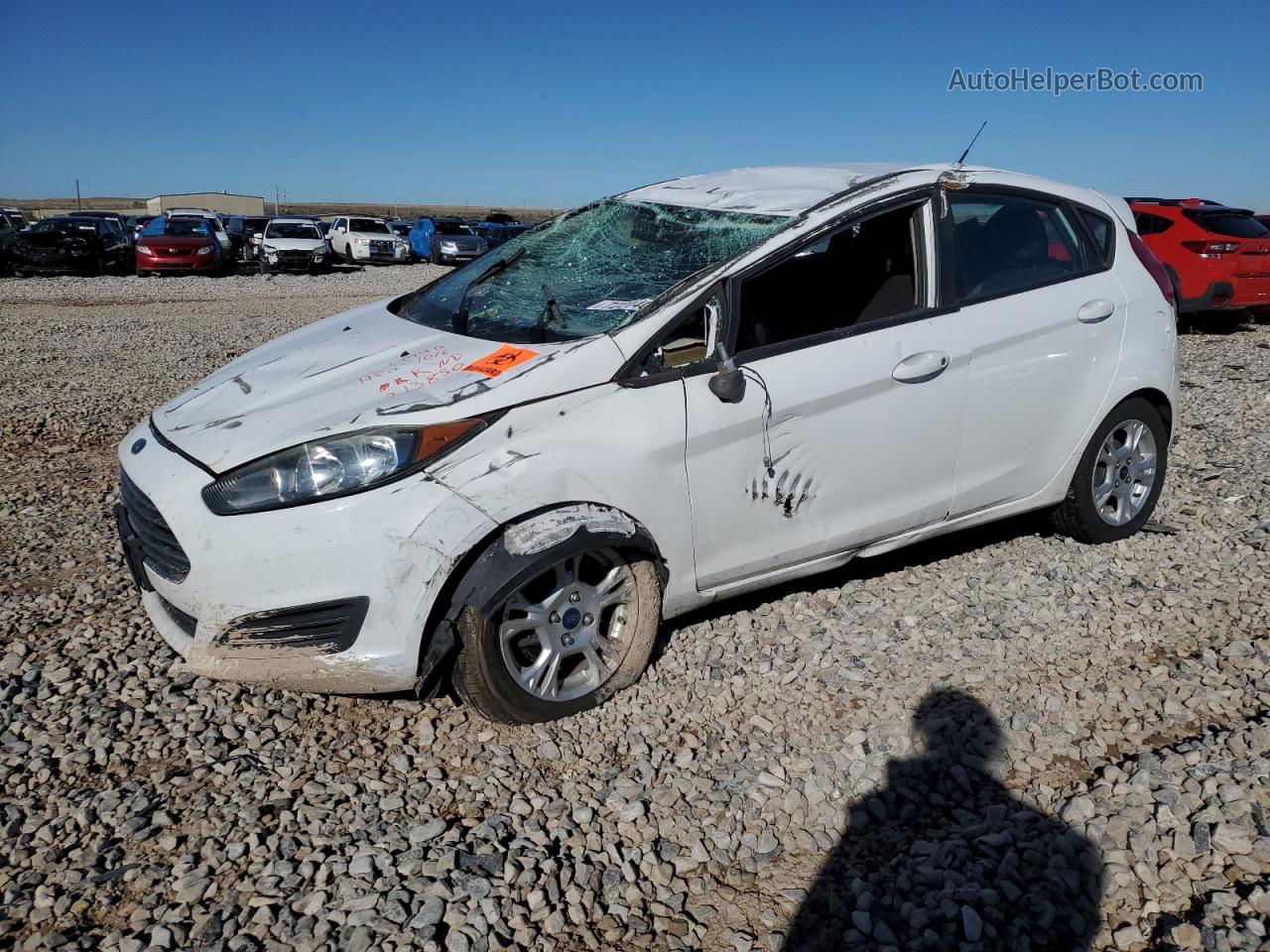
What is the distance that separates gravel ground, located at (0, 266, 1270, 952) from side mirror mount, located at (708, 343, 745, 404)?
105cm

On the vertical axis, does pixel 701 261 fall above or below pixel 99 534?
above

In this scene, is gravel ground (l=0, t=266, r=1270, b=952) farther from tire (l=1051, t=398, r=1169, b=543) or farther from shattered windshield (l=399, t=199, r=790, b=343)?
shattered windshield (l=399, t=199, r=790, b=343)

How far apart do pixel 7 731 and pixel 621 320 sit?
95.3 inches

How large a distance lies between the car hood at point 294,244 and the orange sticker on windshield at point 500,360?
77.5ft

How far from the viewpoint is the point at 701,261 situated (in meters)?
3.50

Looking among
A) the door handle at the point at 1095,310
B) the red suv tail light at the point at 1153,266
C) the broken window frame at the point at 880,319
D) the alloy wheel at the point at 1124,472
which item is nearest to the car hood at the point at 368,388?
the broken window frame at the point at 880,319

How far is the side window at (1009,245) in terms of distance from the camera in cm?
391

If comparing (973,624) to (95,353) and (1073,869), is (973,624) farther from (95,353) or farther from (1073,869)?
(95,353)

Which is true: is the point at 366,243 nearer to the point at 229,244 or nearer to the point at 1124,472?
the point at 229,244

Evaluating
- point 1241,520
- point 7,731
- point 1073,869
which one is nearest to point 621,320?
point 1073,869

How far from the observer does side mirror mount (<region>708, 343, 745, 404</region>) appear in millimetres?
3203

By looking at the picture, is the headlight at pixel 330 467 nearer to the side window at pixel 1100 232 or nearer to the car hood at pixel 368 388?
the car hood at pixel 368 388

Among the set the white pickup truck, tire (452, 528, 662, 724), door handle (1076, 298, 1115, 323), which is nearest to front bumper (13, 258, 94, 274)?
the white pickup truck

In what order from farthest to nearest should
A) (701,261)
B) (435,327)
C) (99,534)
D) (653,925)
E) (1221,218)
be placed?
(1221,218) < (99,534) < (435,327) < (701,261) < (653,925)
